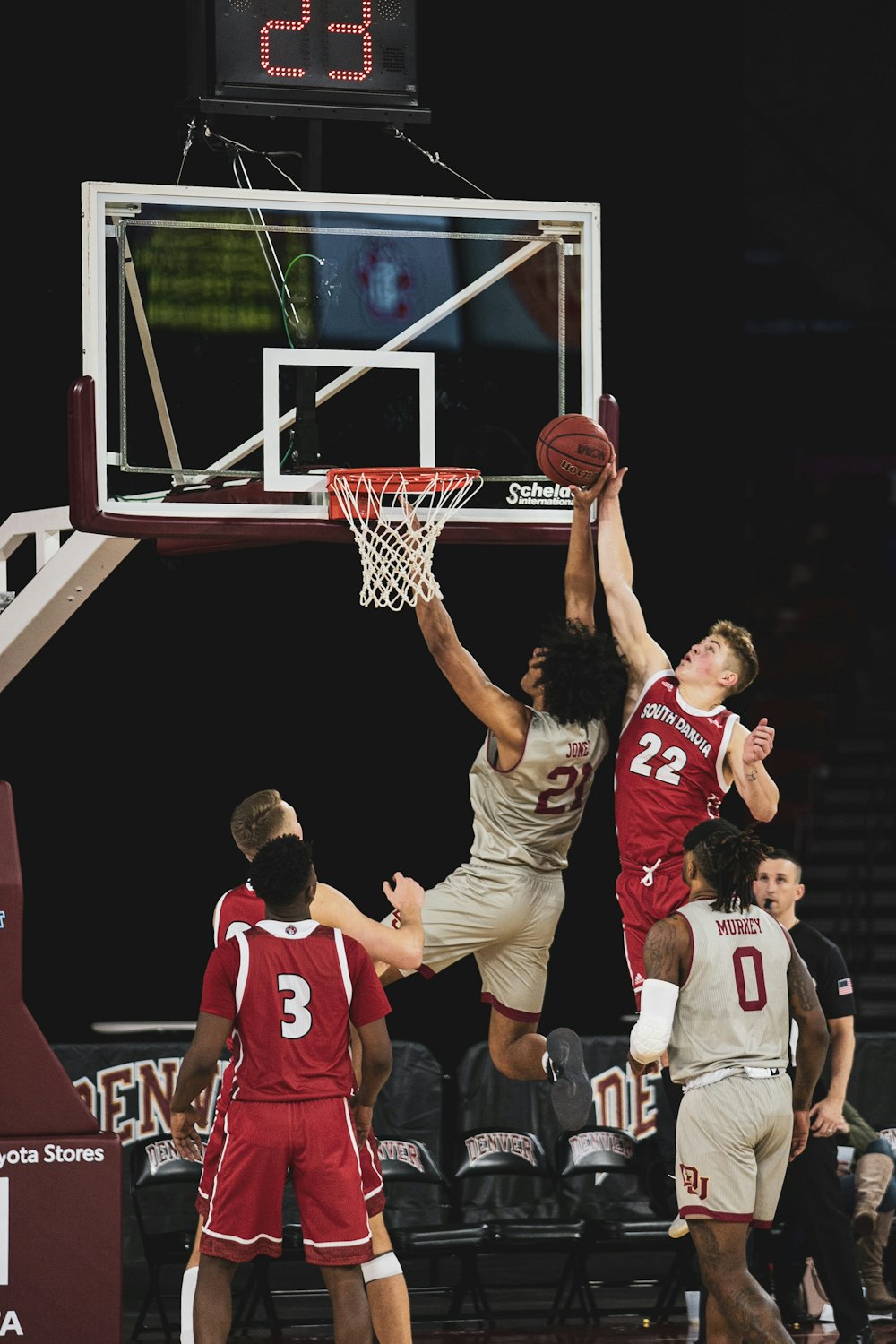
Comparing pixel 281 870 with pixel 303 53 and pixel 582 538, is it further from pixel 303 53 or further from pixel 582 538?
pixel 303 53

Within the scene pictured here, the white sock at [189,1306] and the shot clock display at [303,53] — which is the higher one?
the shot clock display at [303,53]

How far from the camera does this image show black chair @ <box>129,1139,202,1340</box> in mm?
9414

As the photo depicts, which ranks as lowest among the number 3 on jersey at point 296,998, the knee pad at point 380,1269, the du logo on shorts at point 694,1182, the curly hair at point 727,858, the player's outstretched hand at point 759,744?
the knee pad at point 380,1269

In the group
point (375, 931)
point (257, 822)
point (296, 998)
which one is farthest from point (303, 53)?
point (296, 998)

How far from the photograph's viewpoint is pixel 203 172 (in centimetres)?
1060

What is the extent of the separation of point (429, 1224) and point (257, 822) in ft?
11.5

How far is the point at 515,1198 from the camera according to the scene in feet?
34.8

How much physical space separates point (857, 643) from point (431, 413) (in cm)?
1006

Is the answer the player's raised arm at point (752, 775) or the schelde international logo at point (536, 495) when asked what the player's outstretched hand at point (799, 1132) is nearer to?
the player's raised arm at point (752, 775)

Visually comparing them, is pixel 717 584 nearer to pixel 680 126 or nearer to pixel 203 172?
pixel 680 126

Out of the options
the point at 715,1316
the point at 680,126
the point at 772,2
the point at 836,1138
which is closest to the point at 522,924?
the point at 715,1316

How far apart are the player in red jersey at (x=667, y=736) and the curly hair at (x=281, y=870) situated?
1356 millimetres

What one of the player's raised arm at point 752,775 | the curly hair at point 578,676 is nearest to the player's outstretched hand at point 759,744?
the player's raised arm at point 752,775

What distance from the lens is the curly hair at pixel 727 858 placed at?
7.07 meters
